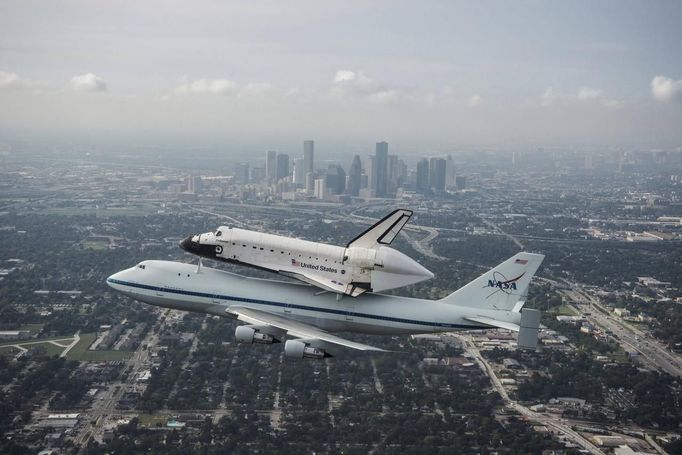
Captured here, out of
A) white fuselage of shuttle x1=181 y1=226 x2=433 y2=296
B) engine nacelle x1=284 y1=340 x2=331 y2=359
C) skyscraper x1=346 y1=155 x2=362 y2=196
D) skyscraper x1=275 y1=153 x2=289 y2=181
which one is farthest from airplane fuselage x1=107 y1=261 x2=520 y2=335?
skyscraper x1=275 y1=153 x2=289 y2=181

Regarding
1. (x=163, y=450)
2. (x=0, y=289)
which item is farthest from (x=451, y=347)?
(x=0, y=289)

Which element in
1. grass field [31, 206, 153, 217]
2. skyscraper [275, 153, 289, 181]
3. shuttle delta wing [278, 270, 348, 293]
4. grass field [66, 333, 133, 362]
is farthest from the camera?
skyscraper [275, 153, 289, 181]

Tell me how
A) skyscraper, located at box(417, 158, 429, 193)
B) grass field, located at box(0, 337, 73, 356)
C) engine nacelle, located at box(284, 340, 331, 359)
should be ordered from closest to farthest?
engine nacelle, located at box(284, 340, 331, 359) < grass field, located at box(0, 337, 73, 356) < skyscraper, located at box(417, 158, 429, 193)

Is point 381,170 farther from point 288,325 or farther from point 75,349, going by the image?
point 288,325

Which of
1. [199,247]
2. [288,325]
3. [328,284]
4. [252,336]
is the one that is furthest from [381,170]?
[252,336]

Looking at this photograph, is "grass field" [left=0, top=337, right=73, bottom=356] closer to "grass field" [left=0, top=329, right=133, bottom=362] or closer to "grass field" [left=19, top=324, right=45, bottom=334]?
"grass field" [left=0, top=329, right=133, bottom=362]

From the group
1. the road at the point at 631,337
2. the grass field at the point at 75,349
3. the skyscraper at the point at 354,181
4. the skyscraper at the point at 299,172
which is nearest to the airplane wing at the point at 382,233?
the grass field at the point at 75,349

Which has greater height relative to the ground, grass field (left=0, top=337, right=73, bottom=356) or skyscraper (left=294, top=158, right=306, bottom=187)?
skyscraper (left=294, top=158, right=306, bottom=187)

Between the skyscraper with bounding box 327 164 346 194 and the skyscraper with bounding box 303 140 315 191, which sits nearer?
the skyscraper with bounding box 327 164 346 194
